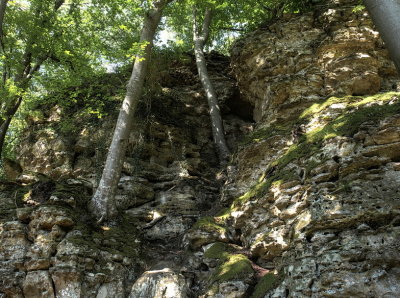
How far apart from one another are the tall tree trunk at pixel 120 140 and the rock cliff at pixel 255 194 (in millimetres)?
438

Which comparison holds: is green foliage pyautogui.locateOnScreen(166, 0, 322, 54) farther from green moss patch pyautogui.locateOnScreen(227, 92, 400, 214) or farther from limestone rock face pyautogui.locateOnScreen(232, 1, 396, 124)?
green moss patch pyautogui.locateOnScreen(227, 92, 400, 214)

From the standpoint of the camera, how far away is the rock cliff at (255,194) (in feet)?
15.7

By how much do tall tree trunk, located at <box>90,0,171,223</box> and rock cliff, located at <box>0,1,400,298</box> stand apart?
17.2 inches

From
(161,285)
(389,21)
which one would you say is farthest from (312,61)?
(161,285)

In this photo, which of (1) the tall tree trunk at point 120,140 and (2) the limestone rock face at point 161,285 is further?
(1) the tall tree trunk at point 120,140

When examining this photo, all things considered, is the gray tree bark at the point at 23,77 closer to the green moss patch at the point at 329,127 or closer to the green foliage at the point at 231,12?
the green foliage at the point at 231,12

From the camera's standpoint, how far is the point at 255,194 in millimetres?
7141

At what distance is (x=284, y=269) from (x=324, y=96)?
5.89m

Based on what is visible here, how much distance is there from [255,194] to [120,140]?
13.8 ft

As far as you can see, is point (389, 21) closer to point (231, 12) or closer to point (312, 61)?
point (312, 61)

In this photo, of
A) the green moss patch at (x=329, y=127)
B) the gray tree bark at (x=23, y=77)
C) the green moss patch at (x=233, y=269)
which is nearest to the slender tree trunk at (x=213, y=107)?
the green moss patch at (x=329, y=127)

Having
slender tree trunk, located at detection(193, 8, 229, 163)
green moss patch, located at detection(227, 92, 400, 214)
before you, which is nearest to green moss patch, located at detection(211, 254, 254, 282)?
green moss patch, located at detection(227, 92, 400, 214)

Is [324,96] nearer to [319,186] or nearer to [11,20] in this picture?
[319,186]

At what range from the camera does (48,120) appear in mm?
13922
